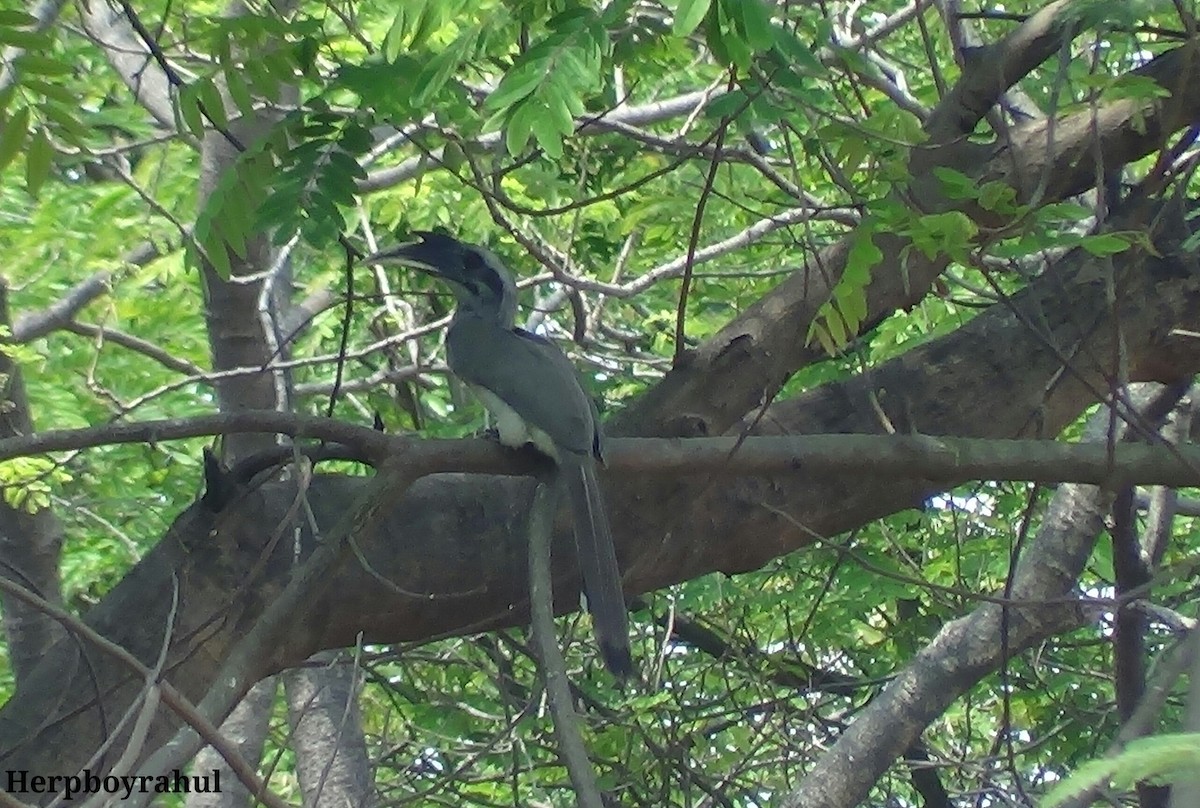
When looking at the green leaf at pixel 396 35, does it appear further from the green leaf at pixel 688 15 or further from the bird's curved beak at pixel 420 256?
the bird's curved beak at pixel 420 256

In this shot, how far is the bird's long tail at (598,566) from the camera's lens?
3057mm

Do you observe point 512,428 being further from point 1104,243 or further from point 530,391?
point 1104,243

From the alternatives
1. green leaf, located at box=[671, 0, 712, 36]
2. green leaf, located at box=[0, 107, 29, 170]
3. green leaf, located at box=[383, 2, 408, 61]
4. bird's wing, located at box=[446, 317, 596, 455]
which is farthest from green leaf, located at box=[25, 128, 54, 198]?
green leaf, located at box=[671, 0, 712, 36]

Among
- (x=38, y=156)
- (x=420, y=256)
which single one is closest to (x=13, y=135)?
(x=38, y=156)

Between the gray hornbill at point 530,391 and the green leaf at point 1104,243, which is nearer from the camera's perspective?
the green leaf at point 1104,243

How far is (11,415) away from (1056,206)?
3080mm

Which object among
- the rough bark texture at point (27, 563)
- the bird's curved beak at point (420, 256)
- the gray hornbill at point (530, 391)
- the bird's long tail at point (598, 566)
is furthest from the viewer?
the bird's curved beak at point (420, 256)

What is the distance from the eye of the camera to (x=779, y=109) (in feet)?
9.71

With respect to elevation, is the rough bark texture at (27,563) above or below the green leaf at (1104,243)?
above

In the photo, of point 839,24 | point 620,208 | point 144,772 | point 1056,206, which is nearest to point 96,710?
point 144,772

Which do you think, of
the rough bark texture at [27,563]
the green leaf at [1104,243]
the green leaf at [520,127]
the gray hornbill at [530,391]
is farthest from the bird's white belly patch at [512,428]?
the rough bark texture at [27,563]

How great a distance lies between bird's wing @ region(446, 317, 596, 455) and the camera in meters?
3.39

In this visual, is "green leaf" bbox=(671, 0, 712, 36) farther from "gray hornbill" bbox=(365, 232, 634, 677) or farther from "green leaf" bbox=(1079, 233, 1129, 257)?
"gray hornbill" bbox=(365, 232, 634, 677)

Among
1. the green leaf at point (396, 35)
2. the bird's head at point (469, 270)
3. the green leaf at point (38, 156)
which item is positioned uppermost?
the bird's head at point (469, 270)
